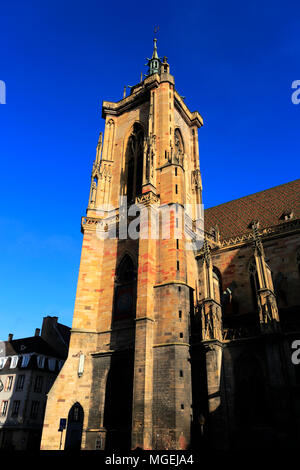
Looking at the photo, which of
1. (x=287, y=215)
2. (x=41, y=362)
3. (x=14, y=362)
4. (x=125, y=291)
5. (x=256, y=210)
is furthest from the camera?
(x=14, y=362)

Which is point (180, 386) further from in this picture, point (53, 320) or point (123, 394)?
point (53, 320)

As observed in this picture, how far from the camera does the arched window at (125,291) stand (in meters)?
19.5

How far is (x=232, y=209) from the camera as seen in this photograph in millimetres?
29375

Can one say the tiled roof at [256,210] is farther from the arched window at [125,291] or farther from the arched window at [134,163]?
the arched window at [125,291]

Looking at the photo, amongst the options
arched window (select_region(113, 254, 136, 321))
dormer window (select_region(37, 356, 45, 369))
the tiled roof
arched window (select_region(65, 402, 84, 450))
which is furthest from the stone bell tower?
arched window (select_region(65, 402, 84, 450))

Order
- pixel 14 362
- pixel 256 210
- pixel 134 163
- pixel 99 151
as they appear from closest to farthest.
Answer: pixel 134 163 < pixel 99 151 < pixel 256 210 < pixel 14 362

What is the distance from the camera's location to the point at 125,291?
66.5 ft

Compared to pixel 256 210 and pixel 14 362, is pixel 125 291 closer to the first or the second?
pixel 256 210

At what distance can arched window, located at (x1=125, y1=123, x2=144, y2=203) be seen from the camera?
2445cm

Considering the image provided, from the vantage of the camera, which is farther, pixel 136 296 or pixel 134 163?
pixel 134 163

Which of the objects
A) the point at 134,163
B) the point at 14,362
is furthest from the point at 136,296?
the point at 14,362

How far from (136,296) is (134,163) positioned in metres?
10.6

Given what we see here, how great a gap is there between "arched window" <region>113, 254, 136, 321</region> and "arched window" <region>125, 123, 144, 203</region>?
4.66 meters
